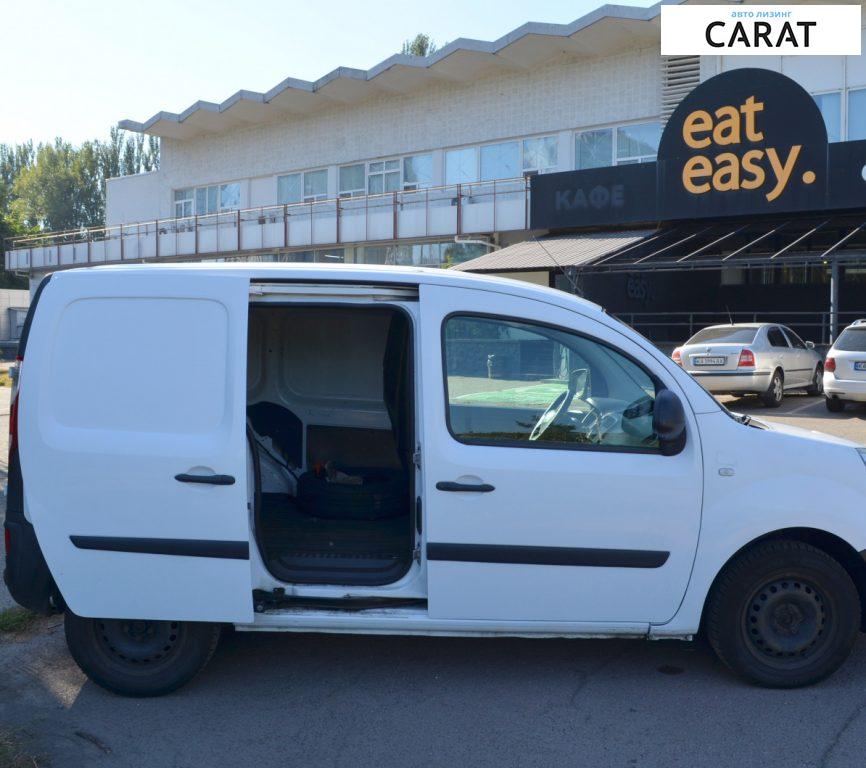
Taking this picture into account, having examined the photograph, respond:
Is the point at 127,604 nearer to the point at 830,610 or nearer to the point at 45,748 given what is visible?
the point at 45,748

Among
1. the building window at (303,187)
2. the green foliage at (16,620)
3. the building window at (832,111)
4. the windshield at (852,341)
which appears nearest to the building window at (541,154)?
the building window at (832,111)

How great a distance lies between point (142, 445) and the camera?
3.82m

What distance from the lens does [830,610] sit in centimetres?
400

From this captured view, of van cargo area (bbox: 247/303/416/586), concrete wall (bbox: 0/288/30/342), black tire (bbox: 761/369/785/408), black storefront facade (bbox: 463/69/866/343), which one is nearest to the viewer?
van cargo area (bbox: 247/303/416/586)

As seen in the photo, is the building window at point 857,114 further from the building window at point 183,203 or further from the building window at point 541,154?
the building window at point 183,203

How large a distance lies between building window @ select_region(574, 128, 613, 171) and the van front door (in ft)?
74.1

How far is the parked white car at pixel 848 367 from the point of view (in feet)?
45.6

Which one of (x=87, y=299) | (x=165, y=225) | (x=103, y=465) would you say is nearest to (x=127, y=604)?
(x=103, y=465)

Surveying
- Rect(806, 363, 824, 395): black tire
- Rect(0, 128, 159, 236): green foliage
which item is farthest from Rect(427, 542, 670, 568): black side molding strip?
Rect(0, 128, 159, 236): green foliage

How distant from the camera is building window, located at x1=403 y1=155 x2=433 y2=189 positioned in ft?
95.4

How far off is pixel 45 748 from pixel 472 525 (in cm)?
183

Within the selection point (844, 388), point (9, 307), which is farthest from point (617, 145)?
point (9, 307)

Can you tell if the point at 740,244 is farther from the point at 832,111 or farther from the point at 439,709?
the point at 439,709

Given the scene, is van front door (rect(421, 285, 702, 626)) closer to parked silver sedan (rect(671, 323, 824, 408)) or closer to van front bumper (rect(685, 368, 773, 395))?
parked silver sedan (rect(671, 323, 824, 408))
